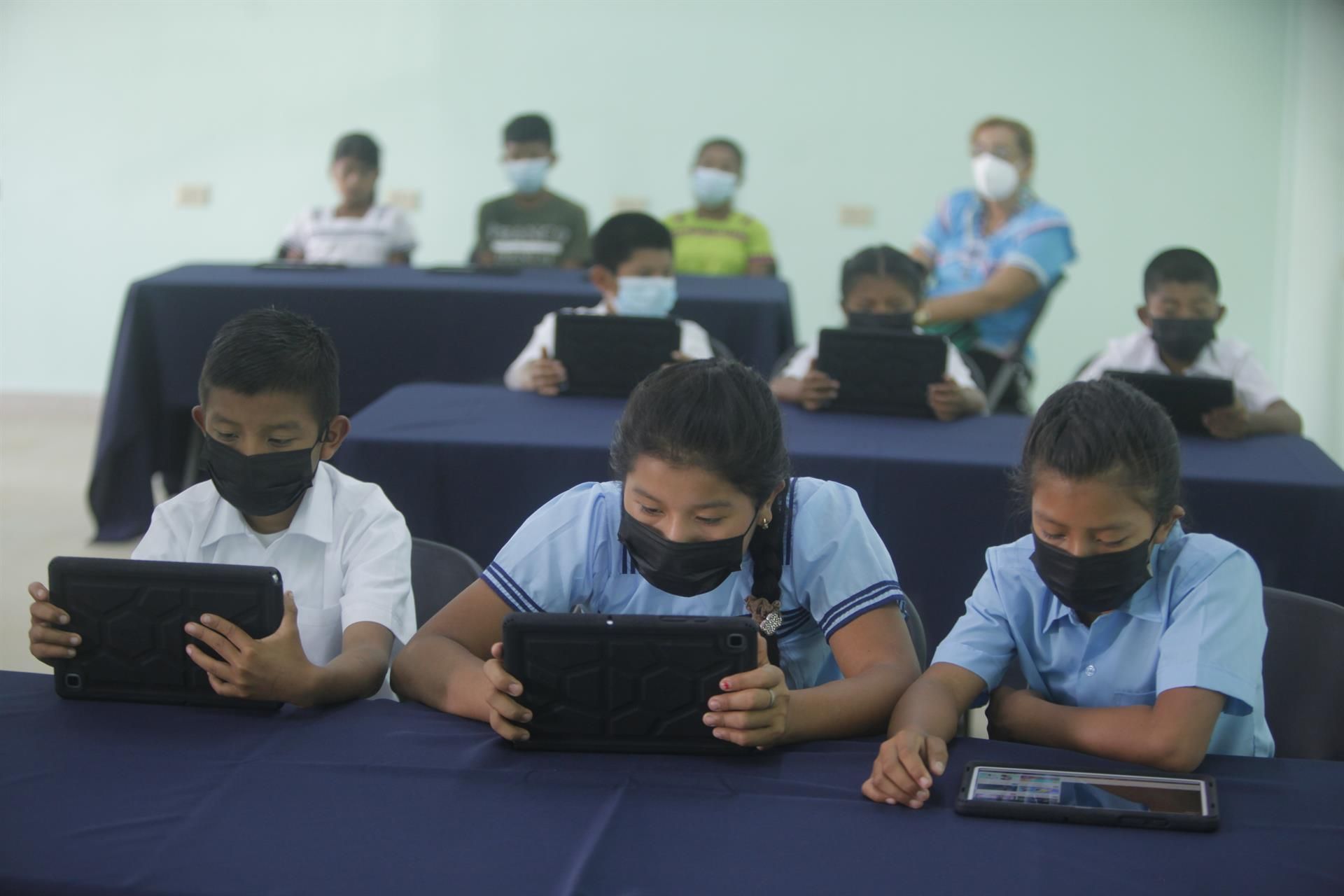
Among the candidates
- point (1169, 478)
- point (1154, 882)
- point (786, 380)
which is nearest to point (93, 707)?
point (1154, 882)

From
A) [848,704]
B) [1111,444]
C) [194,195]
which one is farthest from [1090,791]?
[194,195]

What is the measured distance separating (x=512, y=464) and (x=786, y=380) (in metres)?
0.77

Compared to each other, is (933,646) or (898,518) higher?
(898,518)

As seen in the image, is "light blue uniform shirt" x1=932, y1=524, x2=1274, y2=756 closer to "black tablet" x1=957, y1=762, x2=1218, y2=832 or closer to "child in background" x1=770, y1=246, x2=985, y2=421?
"black tablet" x1=957, y1=762, x2=1218, y2=832

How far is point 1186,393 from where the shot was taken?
2723 millimetres

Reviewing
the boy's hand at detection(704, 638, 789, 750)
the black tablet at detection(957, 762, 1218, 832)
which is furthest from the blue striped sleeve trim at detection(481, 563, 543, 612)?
the black tablet at detection(957, 762, 1218, 832)

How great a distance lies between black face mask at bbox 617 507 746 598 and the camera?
1437mm

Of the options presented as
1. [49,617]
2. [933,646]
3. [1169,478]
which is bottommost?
[933,646]

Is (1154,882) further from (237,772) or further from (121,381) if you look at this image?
(121,381)

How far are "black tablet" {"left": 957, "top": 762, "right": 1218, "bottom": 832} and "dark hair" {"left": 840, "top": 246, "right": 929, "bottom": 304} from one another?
2.06m

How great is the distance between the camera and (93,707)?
4.54 feet

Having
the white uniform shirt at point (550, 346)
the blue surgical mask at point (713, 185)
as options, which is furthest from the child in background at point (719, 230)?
the white uniform shirt at point (550, 346)

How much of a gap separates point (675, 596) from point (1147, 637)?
21.7 inches

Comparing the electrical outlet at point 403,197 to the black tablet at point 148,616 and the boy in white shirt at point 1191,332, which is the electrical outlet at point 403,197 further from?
the black tablet at point 148,616
